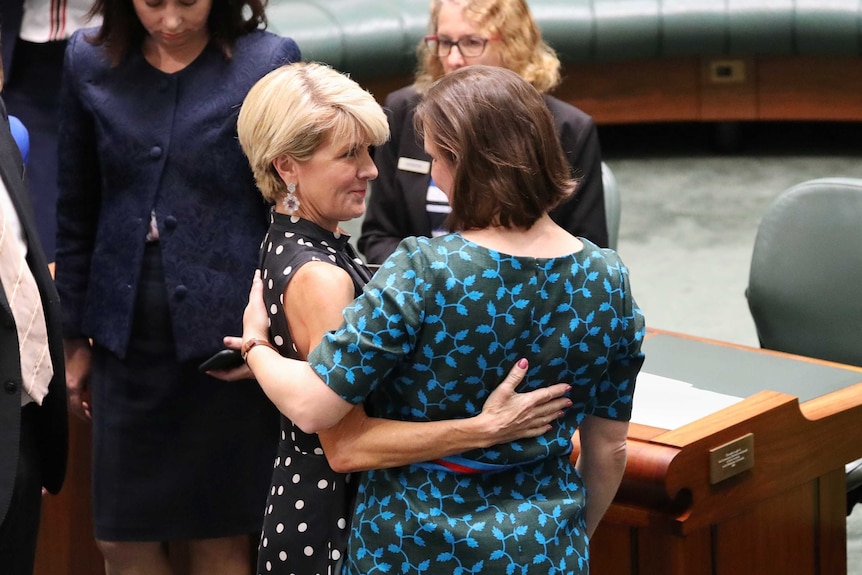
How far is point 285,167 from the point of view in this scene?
2016 millimetres

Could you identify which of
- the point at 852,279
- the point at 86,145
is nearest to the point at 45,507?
the point at 86,145

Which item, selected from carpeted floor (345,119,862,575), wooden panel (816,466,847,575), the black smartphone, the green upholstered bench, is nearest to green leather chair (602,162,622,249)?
wooden panel (816,466,847,575)

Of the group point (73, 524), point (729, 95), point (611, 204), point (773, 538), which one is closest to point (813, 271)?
point (611, 204)

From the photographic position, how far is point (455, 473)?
185 centimetres

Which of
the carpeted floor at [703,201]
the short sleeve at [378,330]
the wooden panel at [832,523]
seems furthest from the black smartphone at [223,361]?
the carpeted floor at [703,201]

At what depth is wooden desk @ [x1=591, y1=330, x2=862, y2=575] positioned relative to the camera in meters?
2.30

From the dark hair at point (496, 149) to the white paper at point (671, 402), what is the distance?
780mm

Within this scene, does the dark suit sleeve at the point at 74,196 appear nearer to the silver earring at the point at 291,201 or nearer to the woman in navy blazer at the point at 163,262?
the woman in navy blazer at the point at 163,262

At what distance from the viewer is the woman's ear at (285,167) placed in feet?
6.57

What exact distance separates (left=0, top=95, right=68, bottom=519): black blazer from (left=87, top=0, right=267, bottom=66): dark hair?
0.34 m

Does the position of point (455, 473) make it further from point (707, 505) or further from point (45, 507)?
point (45, 507)

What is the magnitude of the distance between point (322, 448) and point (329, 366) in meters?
0.24

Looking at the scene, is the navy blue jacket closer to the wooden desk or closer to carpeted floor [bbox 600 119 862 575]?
the wooden desk

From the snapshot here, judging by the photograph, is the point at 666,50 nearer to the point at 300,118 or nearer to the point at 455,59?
the point at 455,59
